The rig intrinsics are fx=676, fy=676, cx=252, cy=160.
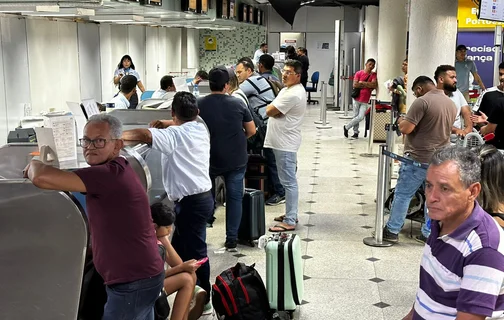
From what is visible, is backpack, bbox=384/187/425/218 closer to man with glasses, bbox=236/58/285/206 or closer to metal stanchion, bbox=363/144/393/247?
metal stanchion, bbox=363/144/393/247

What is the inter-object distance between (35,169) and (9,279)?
0.68 metres

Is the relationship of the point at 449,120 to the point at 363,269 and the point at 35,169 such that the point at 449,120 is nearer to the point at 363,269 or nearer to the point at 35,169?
the point at 363,269

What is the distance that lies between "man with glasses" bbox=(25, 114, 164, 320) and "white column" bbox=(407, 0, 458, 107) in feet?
23.8

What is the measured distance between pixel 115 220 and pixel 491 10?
22.8 feet

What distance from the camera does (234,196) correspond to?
614 cm

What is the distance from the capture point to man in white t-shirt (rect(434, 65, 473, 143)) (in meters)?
6.60

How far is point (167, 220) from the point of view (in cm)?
431

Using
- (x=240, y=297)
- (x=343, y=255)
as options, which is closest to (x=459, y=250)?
(x=240, y=297)

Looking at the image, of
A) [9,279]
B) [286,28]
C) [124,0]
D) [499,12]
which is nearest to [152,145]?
[9,279]

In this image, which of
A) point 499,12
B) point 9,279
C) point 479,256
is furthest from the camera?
point 499,12

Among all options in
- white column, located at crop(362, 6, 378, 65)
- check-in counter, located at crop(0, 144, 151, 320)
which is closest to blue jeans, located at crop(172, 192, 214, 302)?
check-in counter, located at crop(0, 144, 151, 320)

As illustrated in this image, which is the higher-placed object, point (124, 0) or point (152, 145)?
point (124, 0)

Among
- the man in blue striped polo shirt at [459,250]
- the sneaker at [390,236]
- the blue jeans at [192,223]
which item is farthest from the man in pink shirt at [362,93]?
the man in blue striped polo shirt at [459,250]

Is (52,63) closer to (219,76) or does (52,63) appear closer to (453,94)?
(219,76)
